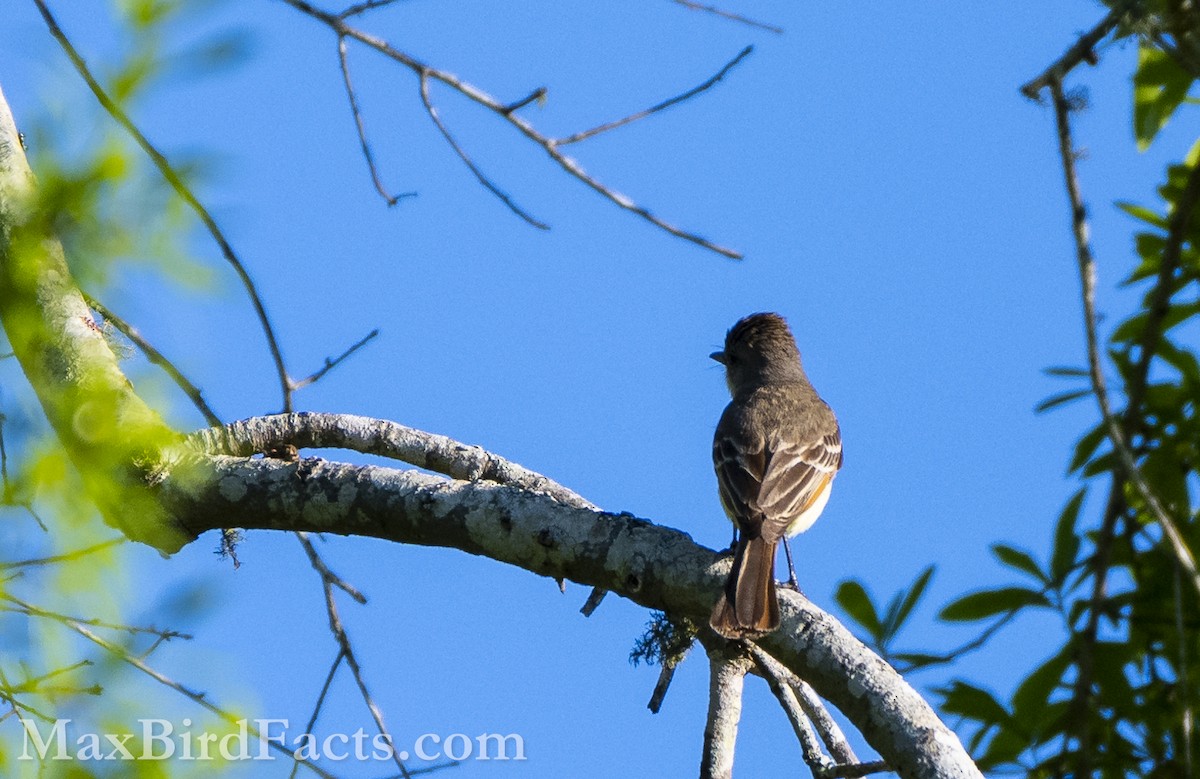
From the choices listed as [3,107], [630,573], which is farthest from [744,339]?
[3,107]

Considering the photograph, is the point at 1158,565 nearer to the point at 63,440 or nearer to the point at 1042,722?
the point at 1042,722

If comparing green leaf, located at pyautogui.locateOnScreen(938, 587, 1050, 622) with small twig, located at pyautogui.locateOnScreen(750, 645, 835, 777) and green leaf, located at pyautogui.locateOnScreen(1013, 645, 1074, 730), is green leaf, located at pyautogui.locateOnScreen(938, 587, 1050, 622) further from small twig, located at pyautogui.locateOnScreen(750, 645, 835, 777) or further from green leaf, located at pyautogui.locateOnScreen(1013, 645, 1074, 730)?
small twig, located at pyautogui.locateOnScreen(750, 645, 835, 777)

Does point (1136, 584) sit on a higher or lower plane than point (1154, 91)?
lower

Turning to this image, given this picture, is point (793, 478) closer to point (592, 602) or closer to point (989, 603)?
point (592, 602)

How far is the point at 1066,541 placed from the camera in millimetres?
2754

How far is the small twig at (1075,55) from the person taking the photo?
96.2 inches

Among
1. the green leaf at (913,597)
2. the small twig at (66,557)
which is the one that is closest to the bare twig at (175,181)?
the small twig at (66,557)

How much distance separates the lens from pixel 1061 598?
272 centimetres

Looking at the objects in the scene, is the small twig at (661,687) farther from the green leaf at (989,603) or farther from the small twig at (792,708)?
the green leaf at (989,603)

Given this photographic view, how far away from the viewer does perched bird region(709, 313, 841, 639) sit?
4.67 meters

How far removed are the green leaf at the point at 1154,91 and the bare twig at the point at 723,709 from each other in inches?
94.4

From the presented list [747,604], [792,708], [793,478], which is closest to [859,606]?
[747,604]

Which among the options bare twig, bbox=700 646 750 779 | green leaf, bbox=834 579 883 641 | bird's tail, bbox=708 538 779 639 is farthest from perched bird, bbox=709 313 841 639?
green leaf, bbox=834 579 883 641

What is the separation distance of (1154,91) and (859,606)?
160cm
